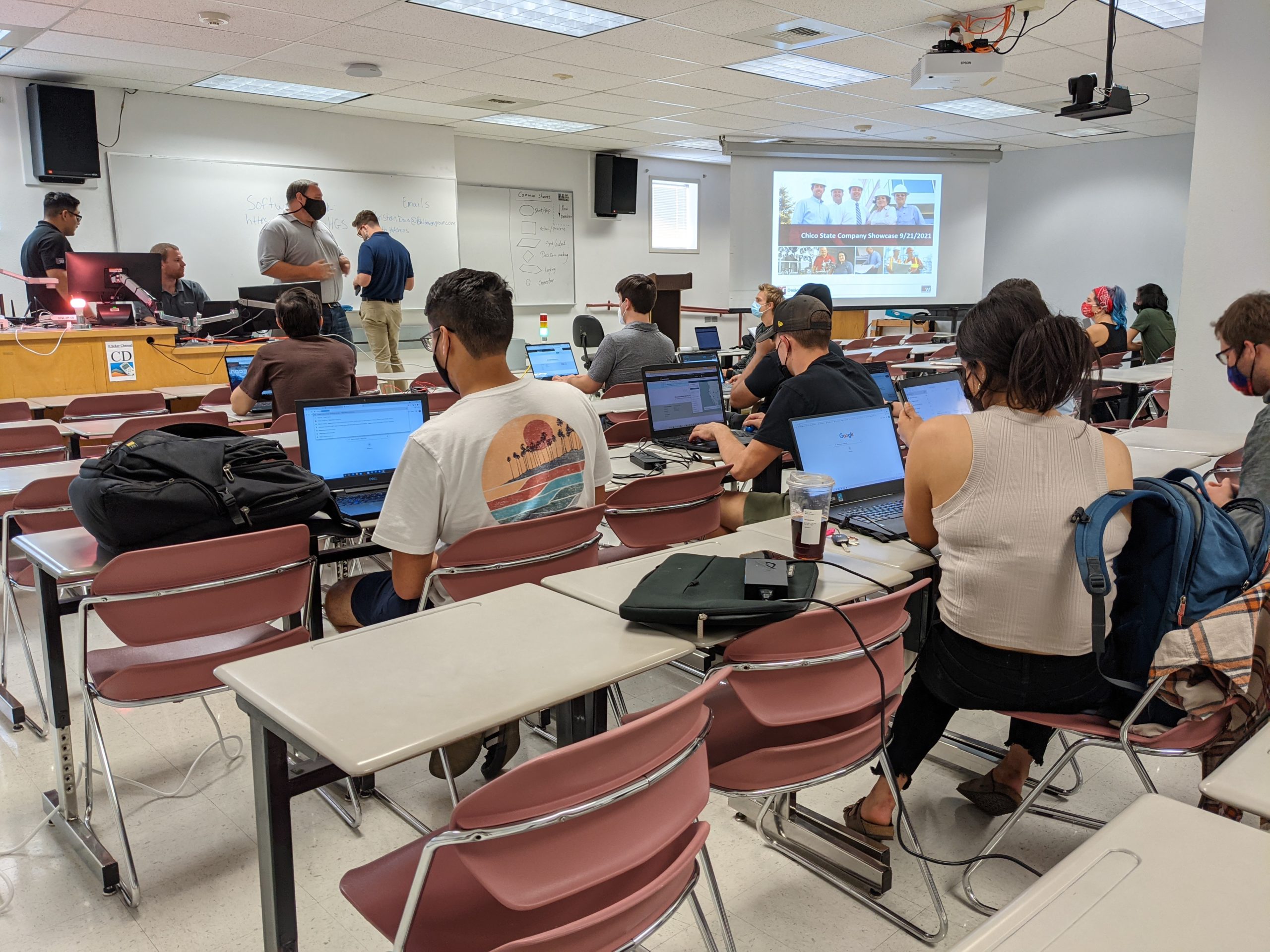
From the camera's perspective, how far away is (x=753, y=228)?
10.8 m

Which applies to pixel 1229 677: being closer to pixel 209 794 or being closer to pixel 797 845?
pixel 797 845

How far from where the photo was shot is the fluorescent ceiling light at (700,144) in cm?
1075

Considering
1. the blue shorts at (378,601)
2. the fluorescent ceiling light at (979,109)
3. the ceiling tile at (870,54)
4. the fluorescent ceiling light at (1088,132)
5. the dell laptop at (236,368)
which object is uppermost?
the fluorescent ceiling light at (1088,132)

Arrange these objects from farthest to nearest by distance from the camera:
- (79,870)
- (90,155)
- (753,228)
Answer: (753,228) < (90,155) < (79,870)

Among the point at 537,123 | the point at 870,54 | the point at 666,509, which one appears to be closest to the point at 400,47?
the point at 537,123

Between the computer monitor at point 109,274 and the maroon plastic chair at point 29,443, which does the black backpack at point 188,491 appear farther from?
the computer monitor at point 109,274

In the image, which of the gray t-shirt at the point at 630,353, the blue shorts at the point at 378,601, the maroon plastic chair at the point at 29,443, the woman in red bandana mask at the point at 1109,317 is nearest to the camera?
the blue shorts at the point at 378,601

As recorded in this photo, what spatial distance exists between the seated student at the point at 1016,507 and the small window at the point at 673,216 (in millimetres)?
11062

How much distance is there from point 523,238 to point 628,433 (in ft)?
25.0

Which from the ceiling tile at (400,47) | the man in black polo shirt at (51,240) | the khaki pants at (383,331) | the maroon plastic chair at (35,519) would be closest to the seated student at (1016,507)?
the maroon plastic chair at (35,519)

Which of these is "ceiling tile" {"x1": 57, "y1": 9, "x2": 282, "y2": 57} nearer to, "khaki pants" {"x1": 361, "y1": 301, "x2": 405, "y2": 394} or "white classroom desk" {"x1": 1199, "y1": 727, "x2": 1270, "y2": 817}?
"khaki pants" {"x1": 361, "y1": 301, "x2": 405, "y2": 394}

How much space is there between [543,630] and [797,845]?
1036mm

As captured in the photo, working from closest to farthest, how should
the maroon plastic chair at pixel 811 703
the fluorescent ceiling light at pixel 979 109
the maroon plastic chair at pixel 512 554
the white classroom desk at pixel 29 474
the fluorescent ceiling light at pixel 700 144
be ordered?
1. the maroon plastic chair at pixel 811 703
2. the maroon plastic chair at pixel 512 554
3. the white classroom desk at pixel 29 474
4. the fluorescent ceiling light at pixel 979 109
5. the fluorescent ceiling light at pixel 700 144

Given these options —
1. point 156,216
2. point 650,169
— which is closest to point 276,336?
point 156,216
